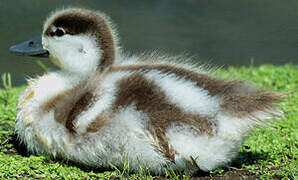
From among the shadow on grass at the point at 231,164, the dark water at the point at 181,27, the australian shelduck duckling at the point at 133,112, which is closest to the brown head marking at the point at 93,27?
the australian shelduck duckling at the point at 133,112

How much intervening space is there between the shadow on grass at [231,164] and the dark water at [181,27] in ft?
A: 7.45

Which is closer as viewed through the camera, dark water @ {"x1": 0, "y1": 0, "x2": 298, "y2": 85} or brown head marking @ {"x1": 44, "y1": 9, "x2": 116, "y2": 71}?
brown head marking @ {"x1": 44, "y1": 9, "x2": 116, "y2": 71}

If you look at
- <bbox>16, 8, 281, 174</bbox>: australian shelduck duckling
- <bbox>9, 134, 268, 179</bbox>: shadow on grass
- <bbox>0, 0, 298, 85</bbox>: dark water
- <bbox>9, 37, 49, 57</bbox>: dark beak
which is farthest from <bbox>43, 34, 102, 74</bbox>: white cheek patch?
<bbox>0, 0, 298, 85</bbox>: dark water

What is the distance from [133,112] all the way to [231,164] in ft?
2.50

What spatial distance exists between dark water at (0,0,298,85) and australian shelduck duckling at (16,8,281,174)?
8.16ft

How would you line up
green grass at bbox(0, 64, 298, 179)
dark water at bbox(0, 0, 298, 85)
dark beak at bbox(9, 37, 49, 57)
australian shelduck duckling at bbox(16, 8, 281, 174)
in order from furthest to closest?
1. dark water at bbox(0, 0, 298, 85)
2. dark beak at bbox(9, 37, 49, 57)
3. green grass at bbox(0, 64, 298, 179)
4. australian shelduck duckling at bbox(16, 8, 281, 174)

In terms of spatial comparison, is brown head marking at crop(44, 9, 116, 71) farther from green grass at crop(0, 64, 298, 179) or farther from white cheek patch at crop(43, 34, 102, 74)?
green grass at crop(0, 64, 298, 179)

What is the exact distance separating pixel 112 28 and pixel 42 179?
106 cm

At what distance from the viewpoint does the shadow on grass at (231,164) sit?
2.92 metres

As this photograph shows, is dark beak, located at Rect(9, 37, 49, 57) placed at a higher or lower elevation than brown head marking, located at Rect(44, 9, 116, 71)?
lower

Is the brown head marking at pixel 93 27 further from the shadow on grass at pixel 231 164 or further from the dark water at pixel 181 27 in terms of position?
the dark water at pixel 181 27

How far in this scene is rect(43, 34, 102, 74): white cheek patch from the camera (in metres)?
3.08

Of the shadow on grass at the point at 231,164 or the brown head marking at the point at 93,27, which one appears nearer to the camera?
the shadow on grass at the point at 231,164

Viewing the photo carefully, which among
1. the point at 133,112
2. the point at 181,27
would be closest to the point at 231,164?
the point at 133,112
